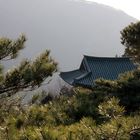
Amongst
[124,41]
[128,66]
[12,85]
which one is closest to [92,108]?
[12,85]

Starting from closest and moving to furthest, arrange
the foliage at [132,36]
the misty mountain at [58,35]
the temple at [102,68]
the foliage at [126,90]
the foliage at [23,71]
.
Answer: the foliage at [126,90], the foliage at [23,71], the foliage at [132,36], the temple at [102,68], the misty mountain at [58,35]

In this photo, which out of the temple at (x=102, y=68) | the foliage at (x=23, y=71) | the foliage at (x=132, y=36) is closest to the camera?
the foliage at (x=23, y=71)

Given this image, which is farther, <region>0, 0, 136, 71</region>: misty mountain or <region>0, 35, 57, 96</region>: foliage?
<region>0, 0, 136, 71</region>: misty mountain

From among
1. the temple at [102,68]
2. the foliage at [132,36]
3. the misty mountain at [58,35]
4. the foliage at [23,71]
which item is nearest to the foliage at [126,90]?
the foliage at [23,71]

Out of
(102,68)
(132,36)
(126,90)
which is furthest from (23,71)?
(102,68)

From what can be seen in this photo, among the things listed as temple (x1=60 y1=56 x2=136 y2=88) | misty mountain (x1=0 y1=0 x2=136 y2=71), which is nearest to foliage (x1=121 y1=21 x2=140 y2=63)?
temple (x1=60 y1=56 x2=136 y2=88)

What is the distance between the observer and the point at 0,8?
19262 centimetres

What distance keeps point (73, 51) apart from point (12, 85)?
152381 millimetres

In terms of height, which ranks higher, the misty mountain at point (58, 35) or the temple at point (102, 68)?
the temple at point (102, 68)

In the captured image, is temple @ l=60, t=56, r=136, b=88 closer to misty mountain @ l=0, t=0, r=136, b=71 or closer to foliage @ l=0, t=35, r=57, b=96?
foliage @ l=0, t=35, r=57, b=96

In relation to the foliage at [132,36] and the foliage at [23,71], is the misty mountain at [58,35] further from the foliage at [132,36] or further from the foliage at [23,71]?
the foliage at [23,71]

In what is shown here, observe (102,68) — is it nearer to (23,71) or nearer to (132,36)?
(132,36)

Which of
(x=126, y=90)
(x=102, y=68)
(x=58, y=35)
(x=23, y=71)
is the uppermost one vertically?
(x=23, y=71)

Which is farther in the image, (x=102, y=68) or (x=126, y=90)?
(x=102, y=68)
